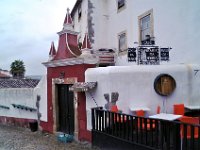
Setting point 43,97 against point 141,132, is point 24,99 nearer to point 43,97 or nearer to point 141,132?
point 43,97

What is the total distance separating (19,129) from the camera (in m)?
15.7

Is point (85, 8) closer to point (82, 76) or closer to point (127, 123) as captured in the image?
point (82, 76)

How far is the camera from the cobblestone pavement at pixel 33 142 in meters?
10.4

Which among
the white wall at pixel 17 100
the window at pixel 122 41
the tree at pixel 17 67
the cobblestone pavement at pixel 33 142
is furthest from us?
the tree at pixel 17 67

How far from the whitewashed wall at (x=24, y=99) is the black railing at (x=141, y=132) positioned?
5457 millimetres

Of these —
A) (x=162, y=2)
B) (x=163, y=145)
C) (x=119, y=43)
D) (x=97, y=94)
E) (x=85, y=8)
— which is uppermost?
(x=85, y=8)

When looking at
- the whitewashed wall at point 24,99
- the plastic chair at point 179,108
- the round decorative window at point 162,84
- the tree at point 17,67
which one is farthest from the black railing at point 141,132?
the tree at point 17,67

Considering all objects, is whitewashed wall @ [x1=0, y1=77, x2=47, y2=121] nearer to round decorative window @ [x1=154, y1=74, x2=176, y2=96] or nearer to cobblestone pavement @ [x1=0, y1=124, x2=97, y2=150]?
cobblestone pavement @ [x1=0, y1=124, x2=97, y2=150]

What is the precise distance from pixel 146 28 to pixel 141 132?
6.53 meters

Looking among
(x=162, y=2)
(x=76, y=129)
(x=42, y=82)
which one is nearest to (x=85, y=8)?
(x=42, y=82)

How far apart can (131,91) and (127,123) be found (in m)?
1.83

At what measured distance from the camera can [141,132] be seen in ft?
23.4

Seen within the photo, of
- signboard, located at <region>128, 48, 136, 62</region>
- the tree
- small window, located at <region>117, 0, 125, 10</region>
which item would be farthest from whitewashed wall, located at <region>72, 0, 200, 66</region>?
the tree

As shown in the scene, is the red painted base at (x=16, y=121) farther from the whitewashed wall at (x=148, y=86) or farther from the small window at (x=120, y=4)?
the small window at (x=120, y=4)
